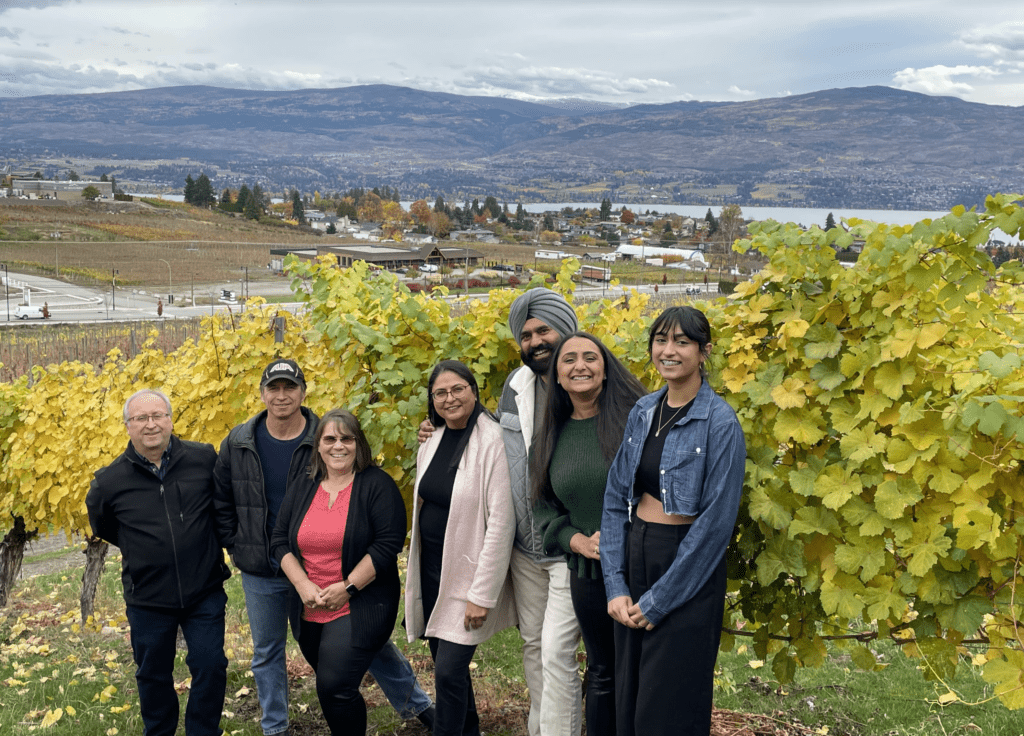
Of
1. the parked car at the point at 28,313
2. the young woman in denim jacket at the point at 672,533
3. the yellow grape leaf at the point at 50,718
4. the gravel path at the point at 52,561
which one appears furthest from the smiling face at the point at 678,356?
the parked car at the point at 28,313

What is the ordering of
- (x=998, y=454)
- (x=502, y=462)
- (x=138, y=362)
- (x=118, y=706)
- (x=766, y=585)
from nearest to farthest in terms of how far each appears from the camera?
(x=998, y=454) → (x=766, y=585) → (x=502, y=462) → (x=118, y=706) → (x=138, y=362)

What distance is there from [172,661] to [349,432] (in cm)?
158

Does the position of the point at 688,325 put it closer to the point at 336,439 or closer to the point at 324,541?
the point at 336,439

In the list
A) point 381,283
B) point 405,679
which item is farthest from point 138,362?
point 405,679

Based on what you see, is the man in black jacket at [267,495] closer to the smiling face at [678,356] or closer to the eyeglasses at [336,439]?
the eyeglasses at [336,439]

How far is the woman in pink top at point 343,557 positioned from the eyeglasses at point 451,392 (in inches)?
18.1

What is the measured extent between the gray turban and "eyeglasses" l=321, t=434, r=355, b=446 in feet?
→ 3.08

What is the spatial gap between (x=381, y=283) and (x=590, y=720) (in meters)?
2.86

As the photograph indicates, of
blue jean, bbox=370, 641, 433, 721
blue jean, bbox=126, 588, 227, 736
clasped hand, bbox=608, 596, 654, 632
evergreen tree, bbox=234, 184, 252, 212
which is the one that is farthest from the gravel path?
evergreen tree, bbox=234, 184, 252, 212

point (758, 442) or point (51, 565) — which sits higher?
point (758, 442)

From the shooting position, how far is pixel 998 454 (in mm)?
2645

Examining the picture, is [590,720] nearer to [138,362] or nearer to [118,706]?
[118,706]

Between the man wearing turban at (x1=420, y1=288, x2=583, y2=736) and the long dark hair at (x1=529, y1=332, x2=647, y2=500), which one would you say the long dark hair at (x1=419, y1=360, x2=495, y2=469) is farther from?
the long dark hair at (x1=529, y1=332, x2=647, y2=500)

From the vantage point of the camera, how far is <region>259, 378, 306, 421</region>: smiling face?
13.1 ft
